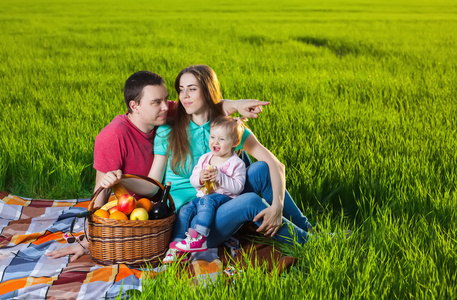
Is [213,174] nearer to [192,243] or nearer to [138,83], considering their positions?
[192,243]

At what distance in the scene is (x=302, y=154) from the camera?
13.7ft

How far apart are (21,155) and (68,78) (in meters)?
3.54

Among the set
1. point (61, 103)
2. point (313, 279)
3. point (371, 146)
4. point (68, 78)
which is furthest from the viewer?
point (68, 78)

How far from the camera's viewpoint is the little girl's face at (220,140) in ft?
9.67

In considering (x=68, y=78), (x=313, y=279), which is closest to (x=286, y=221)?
(x=313, y=279)

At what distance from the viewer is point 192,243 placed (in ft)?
9.07

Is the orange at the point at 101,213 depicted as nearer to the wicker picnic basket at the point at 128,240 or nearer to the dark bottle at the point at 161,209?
the wicker picnic basket at the point at 128,240

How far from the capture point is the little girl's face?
9.67 feet

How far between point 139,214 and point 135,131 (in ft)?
2.34

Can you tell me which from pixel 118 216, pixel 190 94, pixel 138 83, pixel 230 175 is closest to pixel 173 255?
pixel 118 216

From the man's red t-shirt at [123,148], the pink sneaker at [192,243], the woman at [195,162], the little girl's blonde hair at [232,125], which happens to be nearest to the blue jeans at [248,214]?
the woman at [195,162]

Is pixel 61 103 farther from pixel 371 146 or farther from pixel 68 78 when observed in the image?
pixel 371 146

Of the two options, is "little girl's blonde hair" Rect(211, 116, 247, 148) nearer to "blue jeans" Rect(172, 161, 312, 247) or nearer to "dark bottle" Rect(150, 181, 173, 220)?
"blue jeans" Rect(172, 161, 312, 247)

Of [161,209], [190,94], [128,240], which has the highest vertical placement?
[190,94]
